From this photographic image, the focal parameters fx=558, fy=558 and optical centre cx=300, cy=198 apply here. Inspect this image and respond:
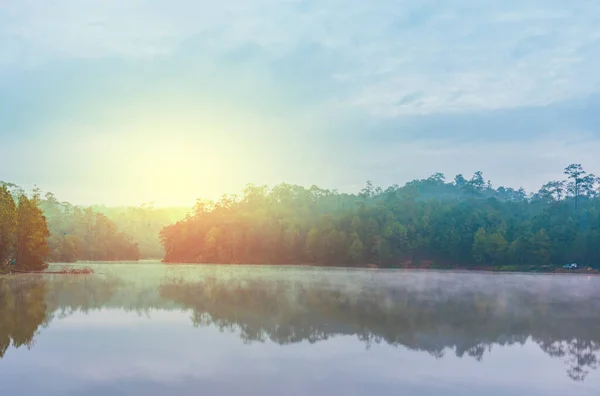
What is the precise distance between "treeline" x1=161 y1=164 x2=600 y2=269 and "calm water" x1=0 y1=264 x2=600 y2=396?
59.3m

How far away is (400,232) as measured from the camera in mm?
91000

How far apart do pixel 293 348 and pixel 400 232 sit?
78.0 meters

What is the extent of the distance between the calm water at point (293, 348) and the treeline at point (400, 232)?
195 feet

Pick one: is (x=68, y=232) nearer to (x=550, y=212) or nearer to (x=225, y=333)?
(x=550, y=212)

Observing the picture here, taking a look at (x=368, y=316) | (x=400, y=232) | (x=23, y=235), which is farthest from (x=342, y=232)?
(x=368, y=316)

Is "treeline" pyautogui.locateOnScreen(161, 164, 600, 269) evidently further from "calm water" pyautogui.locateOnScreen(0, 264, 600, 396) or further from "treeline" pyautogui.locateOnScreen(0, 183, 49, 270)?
"calm water" pyautogui.locateOnScreen(0, 264, 600, 396)

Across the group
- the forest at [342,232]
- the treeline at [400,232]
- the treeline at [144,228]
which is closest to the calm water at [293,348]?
the forest at [342,232]

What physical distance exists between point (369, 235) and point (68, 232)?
6319cm

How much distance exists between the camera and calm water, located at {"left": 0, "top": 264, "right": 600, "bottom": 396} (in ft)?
35.9

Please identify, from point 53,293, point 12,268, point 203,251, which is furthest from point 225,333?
point 203,251

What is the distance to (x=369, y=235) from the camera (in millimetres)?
92812

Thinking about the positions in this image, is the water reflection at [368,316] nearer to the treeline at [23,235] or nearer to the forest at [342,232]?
the treeline at [23,235]

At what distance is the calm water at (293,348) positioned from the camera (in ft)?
35.9

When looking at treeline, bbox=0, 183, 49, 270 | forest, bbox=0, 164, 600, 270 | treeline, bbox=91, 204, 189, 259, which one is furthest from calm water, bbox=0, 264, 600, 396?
treeline, bbox=91, 204, 189, 259
